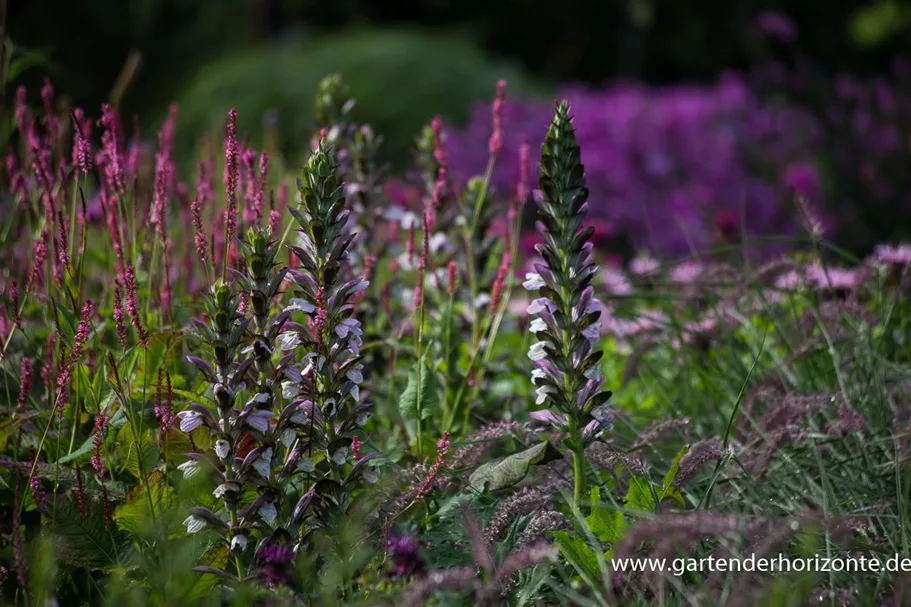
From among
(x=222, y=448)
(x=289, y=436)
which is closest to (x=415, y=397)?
(x=289, y=436)

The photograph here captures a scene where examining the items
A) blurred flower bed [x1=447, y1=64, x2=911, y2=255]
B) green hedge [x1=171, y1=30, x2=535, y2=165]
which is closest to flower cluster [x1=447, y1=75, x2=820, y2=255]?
blurred flower bed [x1=447, y1=64, x2=911, y2=255]

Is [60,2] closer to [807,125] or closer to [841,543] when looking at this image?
[807,125]

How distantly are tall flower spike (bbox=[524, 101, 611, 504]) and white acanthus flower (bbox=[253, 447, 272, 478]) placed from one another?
0.53 metres

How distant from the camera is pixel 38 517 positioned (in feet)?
7.23

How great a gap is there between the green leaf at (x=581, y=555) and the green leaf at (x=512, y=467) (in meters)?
0.16

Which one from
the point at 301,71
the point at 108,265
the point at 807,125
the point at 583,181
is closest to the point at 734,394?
the point at 583,181

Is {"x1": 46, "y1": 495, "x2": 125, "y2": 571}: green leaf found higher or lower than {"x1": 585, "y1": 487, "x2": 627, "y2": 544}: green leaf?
lower

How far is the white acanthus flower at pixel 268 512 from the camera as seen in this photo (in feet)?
6.13

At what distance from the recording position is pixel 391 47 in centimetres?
1209

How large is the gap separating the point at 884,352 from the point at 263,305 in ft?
6.61

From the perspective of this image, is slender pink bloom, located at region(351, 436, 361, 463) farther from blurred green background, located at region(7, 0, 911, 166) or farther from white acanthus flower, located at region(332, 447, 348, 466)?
blurred green background, located at region(7, 0, 911, 166)

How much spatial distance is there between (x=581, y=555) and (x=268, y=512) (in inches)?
24.0

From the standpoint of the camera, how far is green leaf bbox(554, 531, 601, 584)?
1.90 metres

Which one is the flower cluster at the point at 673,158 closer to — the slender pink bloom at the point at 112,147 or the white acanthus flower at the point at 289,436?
the slender pink bloom at the point at 112,147
